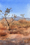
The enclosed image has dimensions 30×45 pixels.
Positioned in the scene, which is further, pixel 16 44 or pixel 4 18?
→ pixel 4 18

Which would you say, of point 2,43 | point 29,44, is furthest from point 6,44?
point 29,44

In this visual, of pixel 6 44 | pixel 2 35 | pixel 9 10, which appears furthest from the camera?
pixel 9 10

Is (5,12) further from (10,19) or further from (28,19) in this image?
(28,19)

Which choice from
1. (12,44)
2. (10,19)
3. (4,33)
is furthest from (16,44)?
(10,19)

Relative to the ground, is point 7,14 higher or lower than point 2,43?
higher

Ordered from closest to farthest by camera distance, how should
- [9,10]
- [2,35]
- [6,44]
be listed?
1. [6,44]
2. [2,35]
3. [9,10]

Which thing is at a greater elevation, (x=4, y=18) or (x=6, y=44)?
(x=4, y=18)

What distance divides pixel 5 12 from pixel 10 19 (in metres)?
0.11

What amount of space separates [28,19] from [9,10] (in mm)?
278

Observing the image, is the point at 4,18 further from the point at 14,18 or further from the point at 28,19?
the point at 28,19

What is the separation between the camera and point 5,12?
721 millimetres

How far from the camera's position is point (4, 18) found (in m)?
0.74

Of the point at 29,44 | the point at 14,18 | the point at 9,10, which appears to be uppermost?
the point at 9,10

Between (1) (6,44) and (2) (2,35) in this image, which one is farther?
(2) (2,35)
